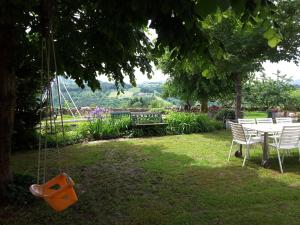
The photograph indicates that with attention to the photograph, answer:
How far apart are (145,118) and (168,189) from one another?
774 cm

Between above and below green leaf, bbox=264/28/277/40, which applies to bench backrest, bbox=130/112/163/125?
below

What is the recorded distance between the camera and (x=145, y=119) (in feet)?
45.1

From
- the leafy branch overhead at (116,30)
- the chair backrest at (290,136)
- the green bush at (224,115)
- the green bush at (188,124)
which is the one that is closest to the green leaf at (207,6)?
the leafy branch overhead at (116,30)

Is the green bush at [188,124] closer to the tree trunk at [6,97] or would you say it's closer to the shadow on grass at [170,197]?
the shadow on grass at [170,197]

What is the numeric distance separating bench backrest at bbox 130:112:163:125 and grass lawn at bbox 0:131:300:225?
341cm

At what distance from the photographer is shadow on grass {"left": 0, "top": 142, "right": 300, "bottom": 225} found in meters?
4.72

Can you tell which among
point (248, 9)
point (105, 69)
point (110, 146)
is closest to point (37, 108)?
point (110, 146)

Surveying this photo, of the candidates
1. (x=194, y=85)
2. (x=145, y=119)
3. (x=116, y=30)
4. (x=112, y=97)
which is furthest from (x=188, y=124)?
(x=112, y=97)

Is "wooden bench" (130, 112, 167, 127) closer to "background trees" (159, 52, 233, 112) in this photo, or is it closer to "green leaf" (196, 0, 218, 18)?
"background trees" (159, 52, 233, 112)

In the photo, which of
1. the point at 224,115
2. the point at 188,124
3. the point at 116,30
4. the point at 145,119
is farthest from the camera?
the point at 224,115

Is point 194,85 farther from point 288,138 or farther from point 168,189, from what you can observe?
point 168,189

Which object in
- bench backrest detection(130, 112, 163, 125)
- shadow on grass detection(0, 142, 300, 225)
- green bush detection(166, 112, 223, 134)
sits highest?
bench backrest detection(130, 112, 163, 125)

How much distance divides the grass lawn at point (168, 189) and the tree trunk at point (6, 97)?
0.65 meters

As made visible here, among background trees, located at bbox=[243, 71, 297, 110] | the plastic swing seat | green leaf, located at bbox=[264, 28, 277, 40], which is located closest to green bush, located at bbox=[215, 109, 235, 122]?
background trees, located at bbox=[243, 71, 297, 110]
